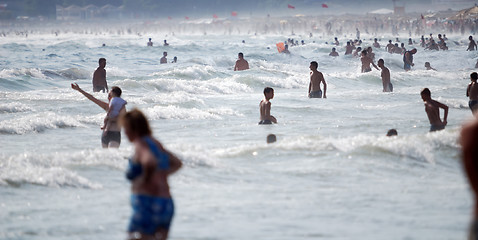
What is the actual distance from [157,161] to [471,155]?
1923mm

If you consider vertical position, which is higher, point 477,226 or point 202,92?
point 477,226

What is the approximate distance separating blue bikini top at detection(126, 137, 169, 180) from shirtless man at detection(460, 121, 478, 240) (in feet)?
6.17

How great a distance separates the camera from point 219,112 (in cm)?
1809

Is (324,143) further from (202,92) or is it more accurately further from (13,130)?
(202,92)

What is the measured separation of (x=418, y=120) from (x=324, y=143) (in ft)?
14.4

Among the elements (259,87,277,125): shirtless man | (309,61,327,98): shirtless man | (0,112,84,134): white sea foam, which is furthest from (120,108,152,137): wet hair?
(309,61,327,98): shirtless man

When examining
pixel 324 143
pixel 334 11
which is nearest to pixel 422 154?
pixel 324 143

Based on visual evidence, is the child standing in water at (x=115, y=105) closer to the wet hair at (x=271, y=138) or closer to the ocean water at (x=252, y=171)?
the ocean water at (x=252, y=171)

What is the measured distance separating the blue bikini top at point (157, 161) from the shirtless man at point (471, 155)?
1.88m

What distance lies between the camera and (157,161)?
511 centimetres

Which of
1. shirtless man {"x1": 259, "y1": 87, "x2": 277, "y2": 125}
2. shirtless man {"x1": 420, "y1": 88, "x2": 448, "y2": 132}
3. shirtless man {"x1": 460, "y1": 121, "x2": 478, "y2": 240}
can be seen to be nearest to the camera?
shirtless man {"x1": 460, "y1": 121, "x2": 478, "y2": 240}

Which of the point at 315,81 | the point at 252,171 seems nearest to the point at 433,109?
the point at 252,171

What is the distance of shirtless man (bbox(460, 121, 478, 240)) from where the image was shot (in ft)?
13.7

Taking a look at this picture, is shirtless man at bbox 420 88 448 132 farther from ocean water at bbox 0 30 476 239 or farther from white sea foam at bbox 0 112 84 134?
white sea foam at bbox 0 112 84 134
